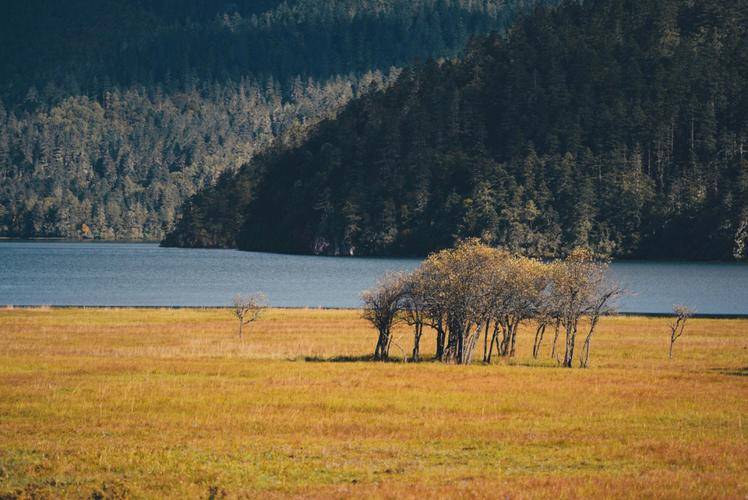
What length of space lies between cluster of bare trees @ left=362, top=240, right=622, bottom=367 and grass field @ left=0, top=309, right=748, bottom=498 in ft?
11.7

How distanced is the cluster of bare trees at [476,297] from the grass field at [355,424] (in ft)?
11.7

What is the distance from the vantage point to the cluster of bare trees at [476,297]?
7494 cm

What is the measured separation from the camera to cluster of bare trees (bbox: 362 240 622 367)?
246ft

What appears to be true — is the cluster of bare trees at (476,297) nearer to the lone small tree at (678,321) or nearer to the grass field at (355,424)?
the grass field at (355,424)

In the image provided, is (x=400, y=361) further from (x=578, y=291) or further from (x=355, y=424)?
(x=355, y=424)

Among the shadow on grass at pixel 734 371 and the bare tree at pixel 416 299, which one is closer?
the shadow on grass at pixel 734 371

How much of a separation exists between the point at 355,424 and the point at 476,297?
30.2 meters

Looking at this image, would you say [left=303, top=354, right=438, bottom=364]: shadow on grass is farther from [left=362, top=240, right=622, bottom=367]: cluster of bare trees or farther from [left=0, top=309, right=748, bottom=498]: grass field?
[left=362, top=240, right=622, bottom=367]: cluster of bare trees

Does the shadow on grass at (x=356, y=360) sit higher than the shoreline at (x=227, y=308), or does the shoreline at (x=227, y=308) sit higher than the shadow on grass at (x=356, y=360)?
the shoreline at (x=227, y=308)

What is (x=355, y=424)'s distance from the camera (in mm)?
46125

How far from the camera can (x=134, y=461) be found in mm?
36844

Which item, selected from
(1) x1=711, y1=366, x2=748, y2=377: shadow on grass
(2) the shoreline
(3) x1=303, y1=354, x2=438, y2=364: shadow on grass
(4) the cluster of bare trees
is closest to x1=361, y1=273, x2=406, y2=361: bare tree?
(4) the cluster of bare trees

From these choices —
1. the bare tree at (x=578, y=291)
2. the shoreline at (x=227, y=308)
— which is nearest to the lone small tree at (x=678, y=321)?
the bare tree at (x=578, y=291)

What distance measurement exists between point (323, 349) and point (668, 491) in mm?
51477
